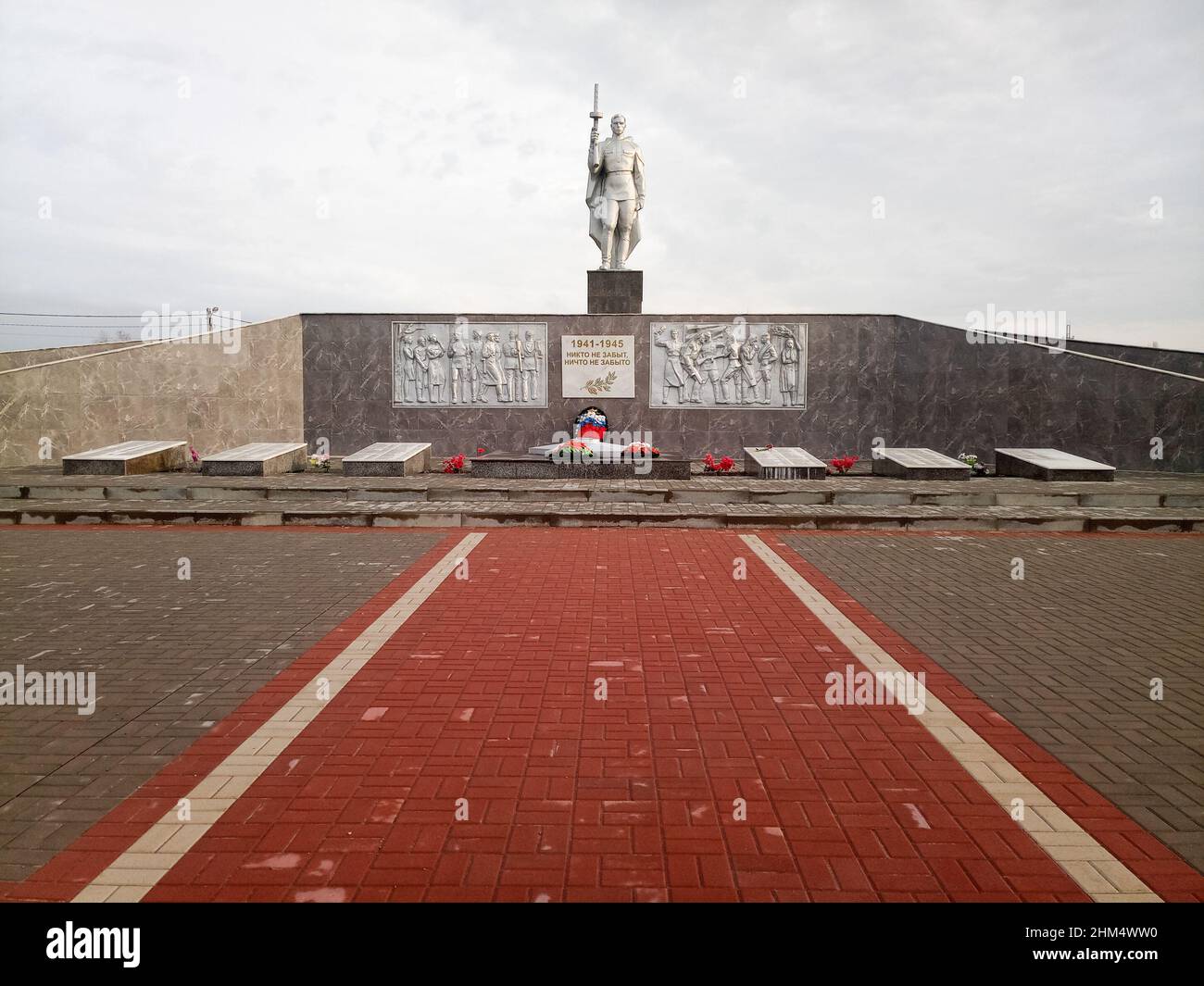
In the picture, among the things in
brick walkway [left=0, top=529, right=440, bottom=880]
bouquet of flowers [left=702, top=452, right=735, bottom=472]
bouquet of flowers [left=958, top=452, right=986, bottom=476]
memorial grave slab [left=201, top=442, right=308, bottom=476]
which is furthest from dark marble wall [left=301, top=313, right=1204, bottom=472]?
brick walkway [left=0, top=529, right=440, bottom=880]

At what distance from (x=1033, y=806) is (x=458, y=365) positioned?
15.1 m

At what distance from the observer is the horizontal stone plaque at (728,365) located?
1664cm

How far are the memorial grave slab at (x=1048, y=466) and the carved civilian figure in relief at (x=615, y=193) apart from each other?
868 cm

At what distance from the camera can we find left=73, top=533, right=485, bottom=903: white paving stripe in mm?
2523

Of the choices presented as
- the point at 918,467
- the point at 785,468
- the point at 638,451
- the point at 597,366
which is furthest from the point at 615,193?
the point at 918,467

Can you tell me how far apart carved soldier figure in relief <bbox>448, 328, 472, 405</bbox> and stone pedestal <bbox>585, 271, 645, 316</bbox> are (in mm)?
2803

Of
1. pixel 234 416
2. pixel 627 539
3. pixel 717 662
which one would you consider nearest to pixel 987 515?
pixel 627 539

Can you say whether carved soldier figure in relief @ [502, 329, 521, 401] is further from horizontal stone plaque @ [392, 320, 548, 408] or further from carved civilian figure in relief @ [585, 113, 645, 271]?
carved civilian figure in relief @ [585, 113, 645, 271]

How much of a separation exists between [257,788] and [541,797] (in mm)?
1138

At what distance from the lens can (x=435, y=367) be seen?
16.9 m

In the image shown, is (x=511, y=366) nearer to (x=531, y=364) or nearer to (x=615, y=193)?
(x=531, y=364)

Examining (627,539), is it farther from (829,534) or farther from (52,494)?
(52,494)

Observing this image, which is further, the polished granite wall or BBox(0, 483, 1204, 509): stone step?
the polished granite wall

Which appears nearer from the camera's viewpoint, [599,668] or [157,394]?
[599,668]
